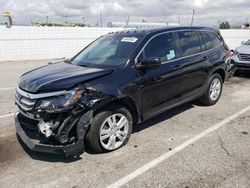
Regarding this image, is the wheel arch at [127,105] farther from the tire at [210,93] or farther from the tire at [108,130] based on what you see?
the tire at [210,93]

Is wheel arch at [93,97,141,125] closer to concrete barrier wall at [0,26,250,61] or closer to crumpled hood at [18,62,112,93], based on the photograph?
crumpled hood at [18,62,112,93]

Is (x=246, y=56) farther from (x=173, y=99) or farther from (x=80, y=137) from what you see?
(x=80, y=137)

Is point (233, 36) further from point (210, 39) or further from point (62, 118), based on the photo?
point (62, 118)

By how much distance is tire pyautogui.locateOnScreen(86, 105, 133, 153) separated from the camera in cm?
341

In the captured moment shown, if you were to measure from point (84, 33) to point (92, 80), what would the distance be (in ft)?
51.7

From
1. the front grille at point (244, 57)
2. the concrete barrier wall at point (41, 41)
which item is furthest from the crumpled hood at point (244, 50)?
the concrete barrier wall at point (41, 41)

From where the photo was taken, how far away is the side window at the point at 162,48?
4.19m

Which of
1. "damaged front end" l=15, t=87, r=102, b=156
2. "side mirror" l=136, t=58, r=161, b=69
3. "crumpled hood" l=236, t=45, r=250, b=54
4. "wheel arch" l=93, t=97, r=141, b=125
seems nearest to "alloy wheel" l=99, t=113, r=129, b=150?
"wheel arch" l=93, t=97, r=141, b=125

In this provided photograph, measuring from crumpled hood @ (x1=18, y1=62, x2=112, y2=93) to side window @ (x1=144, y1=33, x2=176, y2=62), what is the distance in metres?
0.94

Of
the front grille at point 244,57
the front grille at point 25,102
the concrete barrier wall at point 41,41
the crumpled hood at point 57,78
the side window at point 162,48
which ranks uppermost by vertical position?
the side window at point 162,48

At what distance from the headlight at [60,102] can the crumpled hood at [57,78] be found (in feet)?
0.36

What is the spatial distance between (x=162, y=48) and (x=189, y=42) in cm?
97

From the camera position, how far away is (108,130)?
3604 millimetres

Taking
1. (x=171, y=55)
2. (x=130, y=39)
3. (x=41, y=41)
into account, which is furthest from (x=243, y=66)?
(x=41, y=41)
